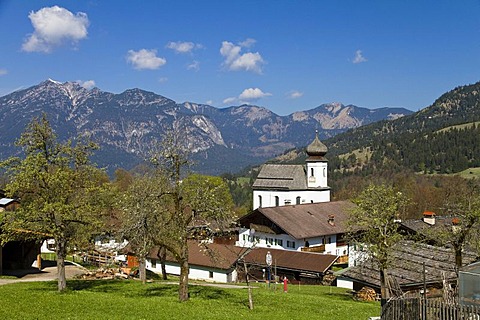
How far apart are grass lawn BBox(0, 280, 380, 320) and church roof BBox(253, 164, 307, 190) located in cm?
6659

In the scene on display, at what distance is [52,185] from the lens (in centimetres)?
2644

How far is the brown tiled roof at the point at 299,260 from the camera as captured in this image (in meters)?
52.1

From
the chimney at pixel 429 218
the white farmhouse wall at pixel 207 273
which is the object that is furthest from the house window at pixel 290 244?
the white farmhouse wall at pixel 207 273

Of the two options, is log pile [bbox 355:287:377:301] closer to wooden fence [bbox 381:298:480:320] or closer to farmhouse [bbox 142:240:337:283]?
farmhouse [bbox 142:240:337:283]

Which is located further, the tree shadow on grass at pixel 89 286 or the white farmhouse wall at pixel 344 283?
the white farmhouse wall at pixel 344 283

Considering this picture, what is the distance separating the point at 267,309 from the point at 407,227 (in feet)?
115

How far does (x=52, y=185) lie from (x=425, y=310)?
1752cm

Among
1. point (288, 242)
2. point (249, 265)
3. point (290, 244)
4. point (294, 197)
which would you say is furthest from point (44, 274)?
point (294, 197)

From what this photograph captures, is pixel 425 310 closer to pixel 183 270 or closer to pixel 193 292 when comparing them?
pixel 183 270

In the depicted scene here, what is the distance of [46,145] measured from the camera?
26.7 metres

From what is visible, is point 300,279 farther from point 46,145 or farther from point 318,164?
point 318,164

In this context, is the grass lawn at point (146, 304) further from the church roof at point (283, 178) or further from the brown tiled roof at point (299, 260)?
the church roof at point (283, 178)

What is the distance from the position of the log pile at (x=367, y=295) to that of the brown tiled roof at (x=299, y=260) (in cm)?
1128

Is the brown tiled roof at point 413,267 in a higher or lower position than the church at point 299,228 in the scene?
lower
